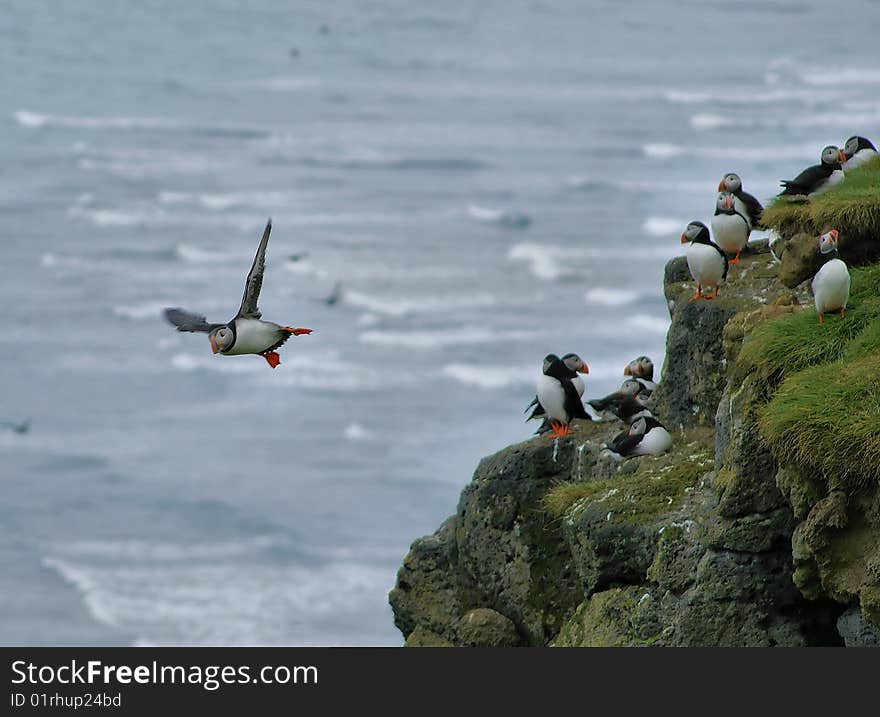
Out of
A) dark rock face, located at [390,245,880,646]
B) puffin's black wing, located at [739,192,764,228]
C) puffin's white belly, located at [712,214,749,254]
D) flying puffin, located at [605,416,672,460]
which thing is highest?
puffin's black wing, located at [739,192,764,228]

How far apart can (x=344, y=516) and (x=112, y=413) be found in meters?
13.2

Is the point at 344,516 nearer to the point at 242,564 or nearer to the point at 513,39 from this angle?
the point at 242,564

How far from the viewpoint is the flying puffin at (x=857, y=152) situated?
54.3 feet

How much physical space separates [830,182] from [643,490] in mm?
3891

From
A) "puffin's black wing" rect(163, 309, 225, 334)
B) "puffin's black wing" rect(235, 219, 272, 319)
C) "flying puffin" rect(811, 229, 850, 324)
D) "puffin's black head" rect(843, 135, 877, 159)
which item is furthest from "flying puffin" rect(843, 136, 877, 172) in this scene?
"puffin's black wing" rect(163, 309, 225, 334)

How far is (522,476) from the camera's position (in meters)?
15.4

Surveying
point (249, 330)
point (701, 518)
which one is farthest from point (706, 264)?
point (249, 330)

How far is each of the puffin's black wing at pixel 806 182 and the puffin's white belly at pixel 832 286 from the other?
3.28 metres

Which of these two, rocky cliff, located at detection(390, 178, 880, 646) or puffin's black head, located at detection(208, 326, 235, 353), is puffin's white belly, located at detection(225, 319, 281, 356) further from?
rocky cliff, located at detection(390, 178, 880, 646)

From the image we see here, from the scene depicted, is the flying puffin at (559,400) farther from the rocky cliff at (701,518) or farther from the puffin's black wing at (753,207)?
the puffin's black wing at (753,207)

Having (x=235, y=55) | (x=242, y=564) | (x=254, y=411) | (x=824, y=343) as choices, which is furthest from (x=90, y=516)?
(x=235, y=55)

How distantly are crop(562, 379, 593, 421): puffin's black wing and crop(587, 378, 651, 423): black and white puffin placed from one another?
0.84ft

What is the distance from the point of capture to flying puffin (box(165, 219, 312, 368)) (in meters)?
9.29

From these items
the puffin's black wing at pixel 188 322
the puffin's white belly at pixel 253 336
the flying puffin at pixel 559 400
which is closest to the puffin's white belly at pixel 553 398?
the flying puffin at pixel 559 400
